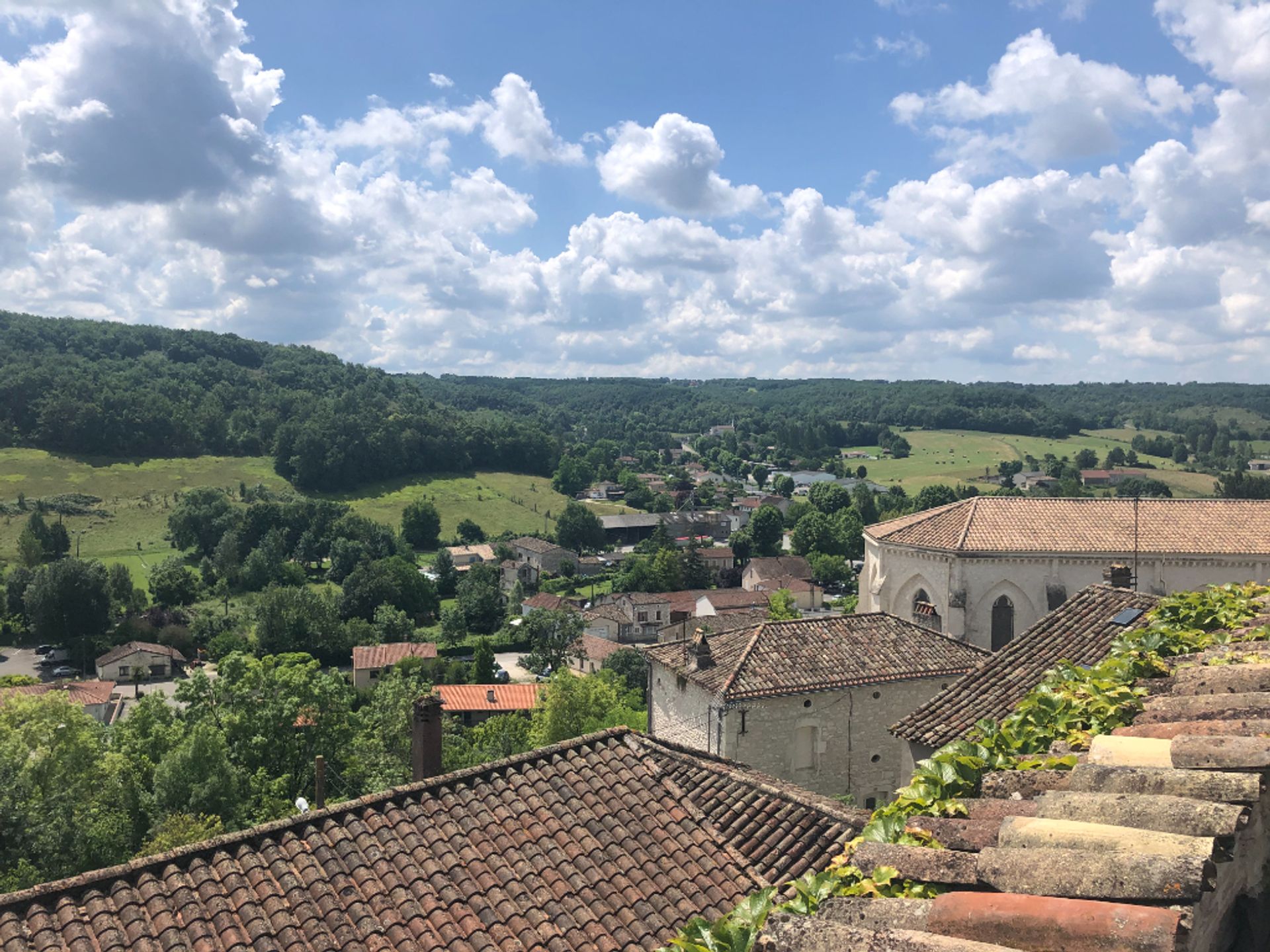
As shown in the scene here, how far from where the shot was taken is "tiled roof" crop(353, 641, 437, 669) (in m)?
70.8

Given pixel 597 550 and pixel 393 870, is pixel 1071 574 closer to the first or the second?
pixel 393 870

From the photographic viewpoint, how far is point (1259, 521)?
28.4 metres

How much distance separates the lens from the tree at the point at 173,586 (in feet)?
292

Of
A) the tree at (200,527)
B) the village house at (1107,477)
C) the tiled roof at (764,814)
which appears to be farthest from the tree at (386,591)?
the village house at (1107,477)

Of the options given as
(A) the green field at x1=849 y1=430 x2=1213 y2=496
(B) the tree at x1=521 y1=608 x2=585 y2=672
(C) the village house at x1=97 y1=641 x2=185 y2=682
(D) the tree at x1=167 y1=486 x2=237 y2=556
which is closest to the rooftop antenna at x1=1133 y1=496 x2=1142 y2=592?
(B) the tree at x1=521 y1=608 x2=585 y2=672

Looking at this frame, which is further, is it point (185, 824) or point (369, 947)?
point (185, 824)

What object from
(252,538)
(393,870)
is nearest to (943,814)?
(393,870)

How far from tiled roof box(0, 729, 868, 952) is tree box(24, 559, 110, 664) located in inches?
3159

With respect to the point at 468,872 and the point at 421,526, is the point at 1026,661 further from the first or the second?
the point at 421,526

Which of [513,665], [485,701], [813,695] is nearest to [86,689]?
[485,701]

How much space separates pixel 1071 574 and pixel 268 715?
2711 cm

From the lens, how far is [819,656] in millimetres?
21141

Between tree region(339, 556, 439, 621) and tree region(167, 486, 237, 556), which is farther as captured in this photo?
tree region(167, 486, 237, 556)

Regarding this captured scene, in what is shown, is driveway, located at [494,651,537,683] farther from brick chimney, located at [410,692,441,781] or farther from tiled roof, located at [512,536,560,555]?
brick chimney, located at [410,692,441,781]
